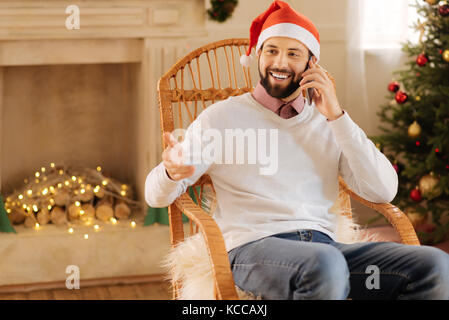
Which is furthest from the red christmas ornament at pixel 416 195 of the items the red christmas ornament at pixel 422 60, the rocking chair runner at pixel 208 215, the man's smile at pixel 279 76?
the man's smile at pixel 279 76

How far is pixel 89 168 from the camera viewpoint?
3.03m

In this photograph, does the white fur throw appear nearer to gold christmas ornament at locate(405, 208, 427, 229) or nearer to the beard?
the beard

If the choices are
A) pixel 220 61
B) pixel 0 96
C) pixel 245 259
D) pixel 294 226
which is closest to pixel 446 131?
pixel 220 61

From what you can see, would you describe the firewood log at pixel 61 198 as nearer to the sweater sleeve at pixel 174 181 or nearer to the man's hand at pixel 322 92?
the sweater sleeve at pixel 174 181

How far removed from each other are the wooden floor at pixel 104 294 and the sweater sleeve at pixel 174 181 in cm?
112

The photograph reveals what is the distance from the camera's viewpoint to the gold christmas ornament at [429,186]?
265 centimetres

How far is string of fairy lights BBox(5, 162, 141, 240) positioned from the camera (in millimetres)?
2779

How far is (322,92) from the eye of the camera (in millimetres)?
1509

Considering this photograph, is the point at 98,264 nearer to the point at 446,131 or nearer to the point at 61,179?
the point at 61,179

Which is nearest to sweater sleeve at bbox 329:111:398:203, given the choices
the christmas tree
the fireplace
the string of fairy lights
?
the christmas tree

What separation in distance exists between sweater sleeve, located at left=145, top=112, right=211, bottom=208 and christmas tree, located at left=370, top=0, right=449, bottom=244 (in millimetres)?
1364

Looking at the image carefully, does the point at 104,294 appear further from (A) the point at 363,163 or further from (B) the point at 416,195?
(A) the point at 363,163
